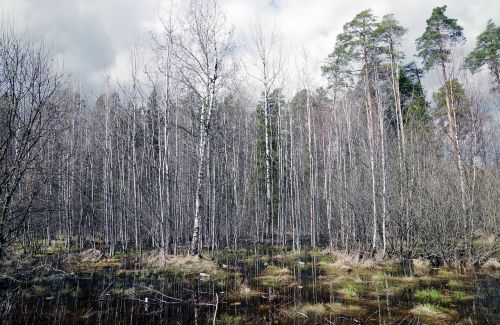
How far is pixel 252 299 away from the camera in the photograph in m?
7.35

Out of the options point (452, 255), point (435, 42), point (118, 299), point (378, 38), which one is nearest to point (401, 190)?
point (452, 255)

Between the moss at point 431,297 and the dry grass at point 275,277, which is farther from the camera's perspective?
the dry grass at point 275,277

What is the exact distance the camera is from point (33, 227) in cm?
1401

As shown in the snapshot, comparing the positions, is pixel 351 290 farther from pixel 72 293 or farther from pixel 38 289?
pixel 38 289

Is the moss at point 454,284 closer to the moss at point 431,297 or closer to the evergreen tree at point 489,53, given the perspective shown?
the moss at point 431,297

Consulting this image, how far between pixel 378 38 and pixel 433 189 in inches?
404

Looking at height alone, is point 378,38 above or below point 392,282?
above

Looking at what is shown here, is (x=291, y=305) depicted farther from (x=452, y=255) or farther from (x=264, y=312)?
(x=452, y=255)

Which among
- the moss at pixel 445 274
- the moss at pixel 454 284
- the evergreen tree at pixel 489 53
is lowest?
the moss at pixel 445 274

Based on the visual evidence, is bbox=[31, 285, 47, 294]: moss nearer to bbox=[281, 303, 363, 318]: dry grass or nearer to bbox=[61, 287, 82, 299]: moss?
bbox=[61, 287, 82, 299]: moss

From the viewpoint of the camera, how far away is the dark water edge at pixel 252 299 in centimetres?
600

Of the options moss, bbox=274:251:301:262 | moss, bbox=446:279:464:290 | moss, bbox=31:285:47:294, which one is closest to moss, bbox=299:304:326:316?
moss, bbox=446:279:464:290

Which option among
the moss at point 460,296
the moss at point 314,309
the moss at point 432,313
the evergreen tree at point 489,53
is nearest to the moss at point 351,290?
the moss at point 314,309

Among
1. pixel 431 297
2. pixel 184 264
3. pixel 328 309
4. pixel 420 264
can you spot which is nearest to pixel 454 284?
pixel 431 297
